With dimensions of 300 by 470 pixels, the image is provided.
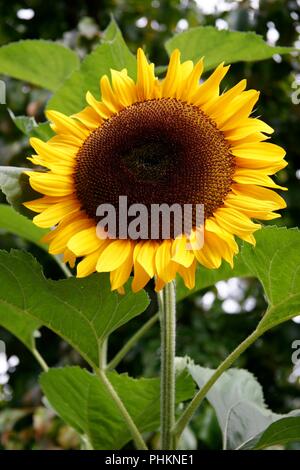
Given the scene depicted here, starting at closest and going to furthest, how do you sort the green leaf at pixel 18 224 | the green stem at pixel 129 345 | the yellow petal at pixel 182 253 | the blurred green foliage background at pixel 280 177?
the yellow petal at pixel 182 253 < the green stem at pixel 129 345 < the green leaf at pixel 18 224 < the blurred green foliage background at pixel 280 177

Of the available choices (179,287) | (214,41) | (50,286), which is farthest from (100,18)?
(50,286)

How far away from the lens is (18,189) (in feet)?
1.99

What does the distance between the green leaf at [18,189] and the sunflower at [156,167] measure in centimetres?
2

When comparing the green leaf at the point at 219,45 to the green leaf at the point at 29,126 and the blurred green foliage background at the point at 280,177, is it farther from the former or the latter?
the blurred green foliage background at the point at 280,177

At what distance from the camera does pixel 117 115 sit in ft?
2.01

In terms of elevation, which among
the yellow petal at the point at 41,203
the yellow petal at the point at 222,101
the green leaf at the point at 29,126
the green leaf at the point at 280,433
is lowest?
the green leaf at the point at 280,433

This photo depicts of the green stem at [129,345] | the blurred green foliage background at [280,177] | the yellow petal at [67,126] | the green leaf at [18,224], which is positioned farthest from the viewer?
the blurred green foliage background at [280,177]

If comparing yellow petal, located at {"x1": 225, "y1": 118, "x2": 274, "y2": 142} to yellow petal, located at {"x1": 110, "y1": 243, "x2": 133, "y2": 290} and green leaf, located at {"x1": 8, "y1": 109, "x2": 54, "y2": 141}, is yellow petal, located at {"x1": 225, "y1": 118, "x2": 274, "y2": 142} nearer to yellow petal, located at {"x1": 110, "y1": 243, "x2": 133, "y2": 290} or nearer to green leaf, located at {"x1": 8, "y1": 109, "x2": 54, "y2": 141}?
yellow petal, located at {"x1": 110, "y1": 243, "x2": 133, "y2": 290}

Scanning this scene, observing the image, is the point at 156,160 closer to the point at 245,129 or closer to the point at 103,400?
the point at 245,129

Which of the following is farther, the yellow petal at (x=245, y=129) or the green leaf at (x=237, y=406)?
the green leaf at (x=237, y=406)

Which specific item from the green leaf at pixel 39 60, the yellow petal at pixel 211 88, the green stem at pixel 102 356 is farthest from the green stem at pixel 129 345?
the green leaf at pixel 39 60

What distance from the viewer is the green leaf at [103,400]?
0.74m

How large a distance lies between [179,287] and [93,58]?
0.26 meters

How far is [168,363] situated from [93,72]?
0.32 meters
